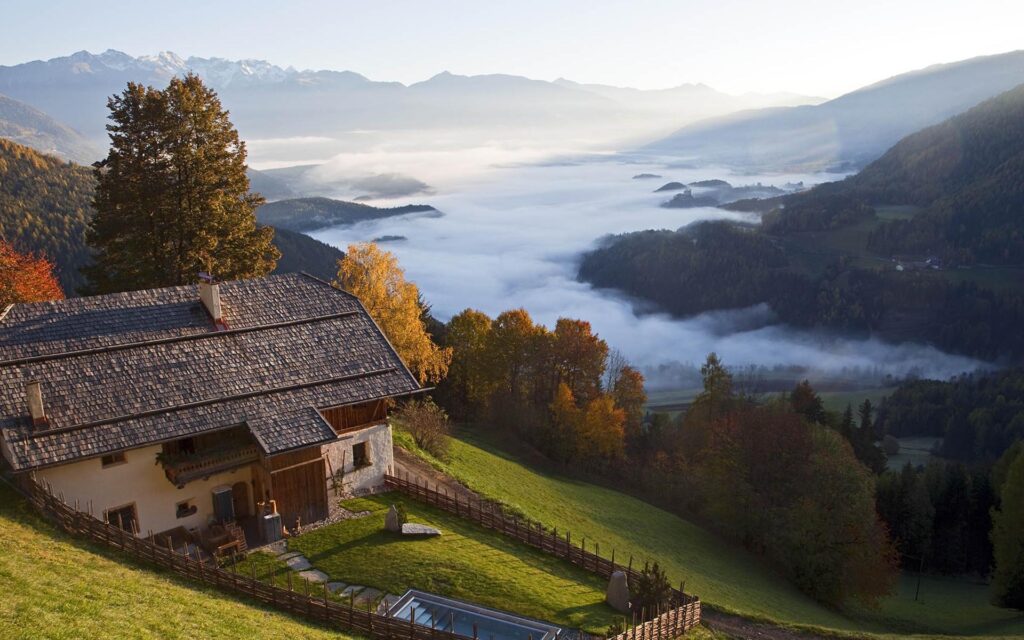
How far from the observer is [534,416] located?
6706 centimetres

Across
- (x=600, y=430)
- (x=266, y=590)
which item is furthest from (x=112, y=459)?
(x=600, y=430)

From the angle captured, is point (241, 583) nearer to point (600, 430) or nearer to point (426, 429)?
point (426, 429)

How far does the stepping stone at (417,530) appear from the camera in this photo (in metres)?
28.6

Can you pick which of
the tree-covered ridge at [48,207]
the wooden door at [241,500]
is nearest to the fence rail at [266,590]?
the wooden door at [241,500]

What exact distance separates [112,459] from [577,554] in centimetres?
1837

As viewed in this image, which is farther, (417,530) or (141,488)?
(417,530)

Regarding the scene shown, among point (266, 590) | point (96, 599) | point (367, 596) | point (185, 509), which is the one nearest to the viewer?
point (96, 599)

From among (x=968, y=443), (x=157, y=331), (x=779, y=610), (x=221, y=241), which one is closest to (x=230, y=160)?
(x=221, y=241)

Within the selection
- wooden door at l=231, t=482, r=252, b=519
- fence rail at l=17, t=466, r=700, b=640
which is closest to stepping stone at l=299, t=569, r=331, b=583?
fence rail at l=17, t=466, r=700, b=640

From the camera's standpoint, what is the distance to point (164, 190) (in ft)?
137

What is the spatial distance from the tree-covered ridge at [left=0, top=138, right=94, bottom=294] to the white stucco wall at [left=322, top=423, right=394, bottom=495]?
68347 millimetres

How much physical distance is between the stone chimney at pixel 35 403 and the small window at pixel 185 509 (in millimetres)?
5708

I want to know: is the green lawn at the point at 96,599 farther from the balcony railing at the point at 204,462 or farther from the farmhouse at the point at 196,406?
the balcony railing at the point at 204,462

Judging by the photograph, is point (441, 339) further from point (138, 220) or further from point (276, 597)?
point (276, 597)
